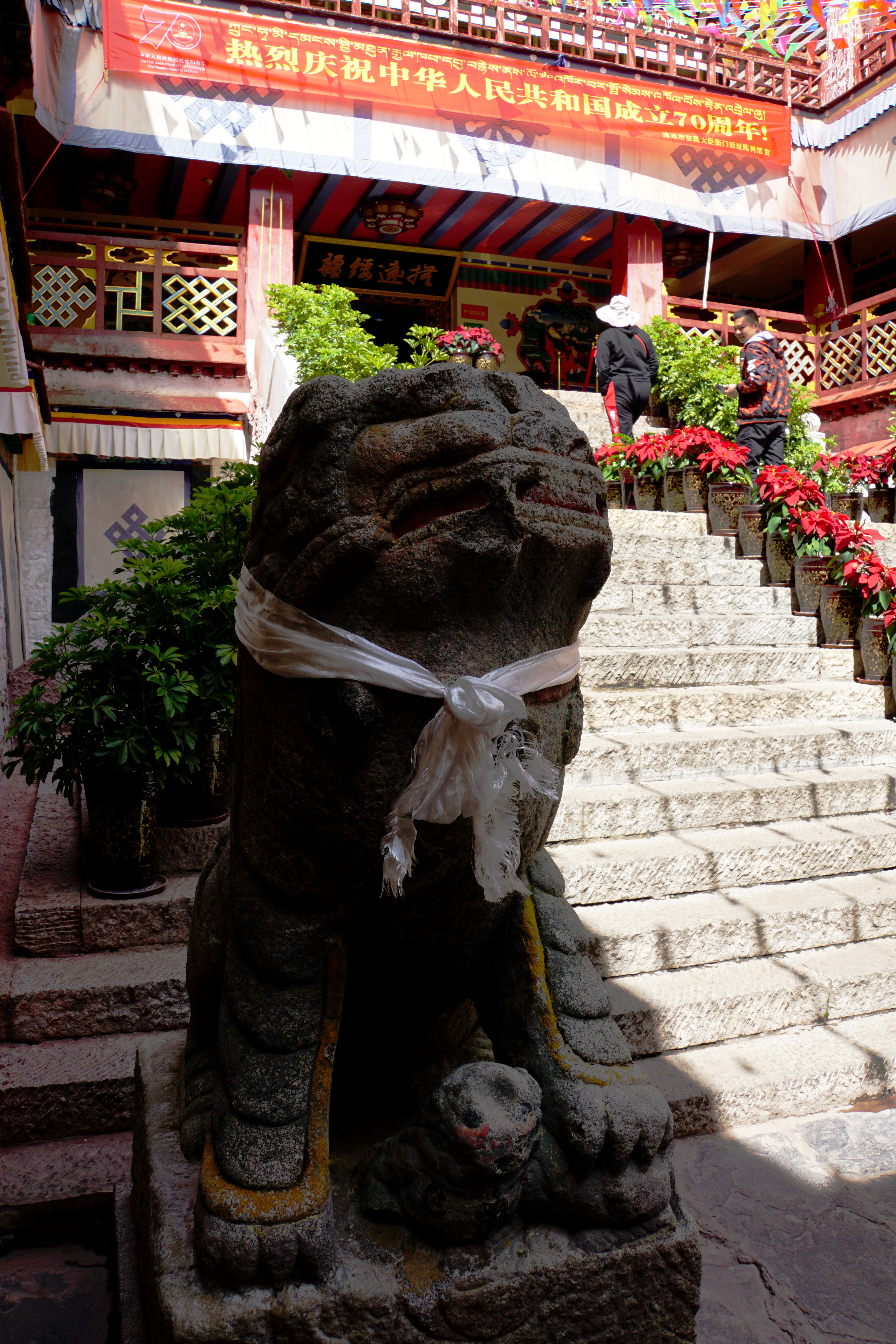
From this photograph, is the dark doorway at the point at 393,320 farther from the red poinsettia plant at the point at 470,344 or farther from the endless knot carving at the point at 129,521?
the endless knot carving at the point at 129,521

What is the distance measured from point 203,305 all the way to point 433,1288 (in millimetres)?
9325

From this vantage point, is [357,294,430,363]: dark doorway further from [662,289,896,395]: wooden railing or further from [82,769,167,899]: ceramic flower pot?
[82,769,167,899]: ceramic flower pot

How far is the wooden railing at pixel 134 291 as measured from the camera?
329 inches

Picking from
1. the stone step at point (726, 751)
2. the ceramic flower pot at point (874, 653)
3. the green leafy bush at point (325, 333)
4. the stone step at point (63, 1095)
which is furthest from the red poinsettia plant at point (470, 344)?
the stone step at point (63, 1095)

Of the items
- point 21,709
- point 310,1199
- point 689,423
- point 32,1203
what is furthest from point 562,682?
point 689,423

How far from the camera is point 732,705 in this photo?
4.36 metres

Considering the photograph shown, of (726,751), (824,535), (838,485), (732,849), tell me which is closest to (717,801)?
(732,849)

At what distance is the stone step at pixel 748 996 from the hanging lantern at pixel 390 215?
9643mm

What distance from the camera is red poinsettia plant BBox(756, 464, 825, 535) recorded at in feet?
18.6

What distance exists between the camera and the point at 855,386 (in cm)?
1102

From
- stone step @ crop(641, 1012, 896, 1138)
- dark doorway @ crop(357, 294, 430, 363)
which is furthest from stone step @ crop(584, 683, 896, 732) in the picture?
dark doorway @ crop(357, 294, 430, 363)

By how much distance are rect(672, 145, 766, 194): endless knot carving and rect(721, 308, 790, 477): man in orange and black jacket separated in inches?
149

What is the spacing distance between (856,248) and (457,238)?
584 cm

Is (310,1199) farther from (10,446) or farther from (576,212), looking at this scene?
(576,212)
